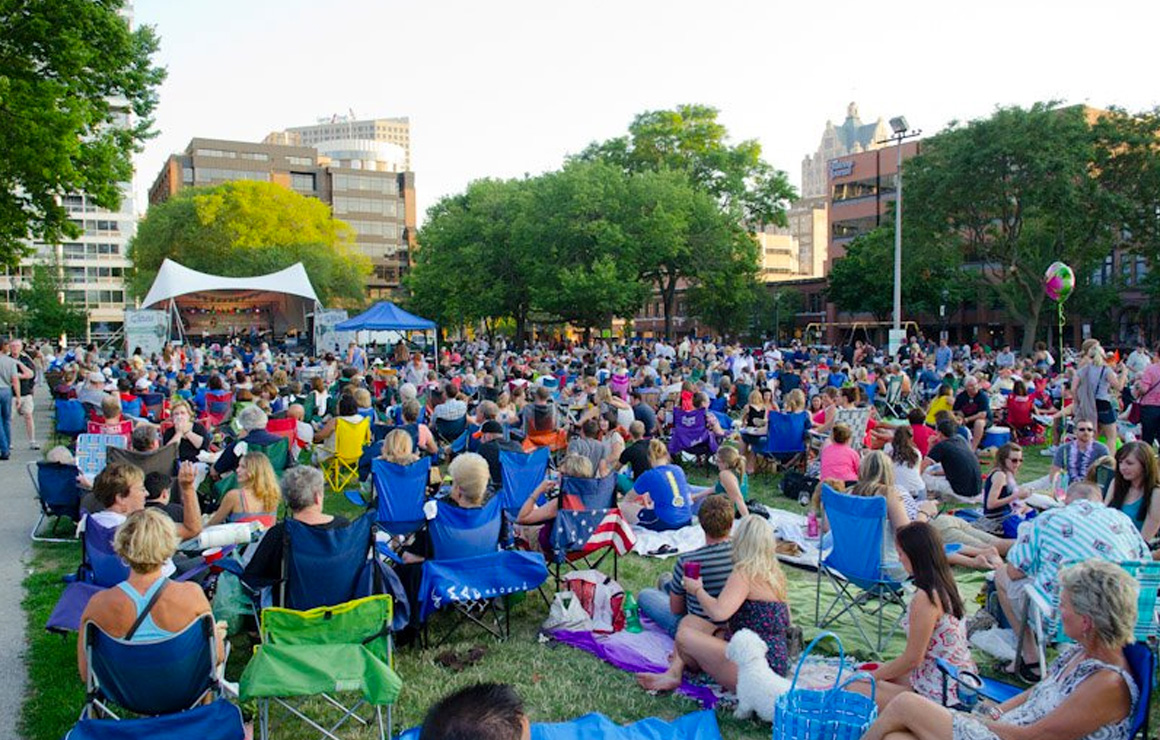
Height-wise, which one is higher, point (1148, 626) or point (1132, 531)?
point (1132, 531)

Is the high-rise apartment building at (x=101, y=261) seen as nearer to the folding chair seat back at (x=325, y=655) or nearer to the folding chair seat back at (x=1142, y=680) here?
the folding chair seat back at (x=325, y=655)

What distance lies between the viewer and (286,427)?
9.92m

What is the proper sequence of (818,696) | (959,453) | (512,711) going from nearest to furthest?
(512,711) < (818,696) < (959,453)

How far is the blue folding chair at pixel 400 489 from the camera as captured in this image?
274 inches

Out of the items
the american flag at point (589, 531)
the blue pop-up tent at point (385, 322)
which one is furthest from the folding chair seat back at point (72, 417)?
the blue pop-up tent at point (385, 322)

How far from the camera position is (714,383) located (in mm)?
17656

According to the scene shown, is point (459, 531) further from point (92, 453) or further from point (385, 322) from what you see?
point (385, 322)

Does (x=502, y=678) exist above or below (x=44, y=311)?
below

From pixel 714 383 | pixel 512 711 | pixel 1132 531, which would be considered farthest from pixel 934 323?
pixel 512 711

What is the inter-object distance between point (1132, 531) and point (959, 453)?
386 cm

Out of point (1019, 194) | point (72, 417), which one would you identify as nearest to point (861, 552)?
point (72, 417)

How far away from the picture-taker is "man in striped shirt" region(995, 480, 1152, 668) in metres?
4.41

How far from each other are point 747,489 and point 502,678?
4.83 metres

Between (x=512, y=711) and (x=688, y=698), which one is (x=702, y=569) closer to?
(x=688, y=698)
